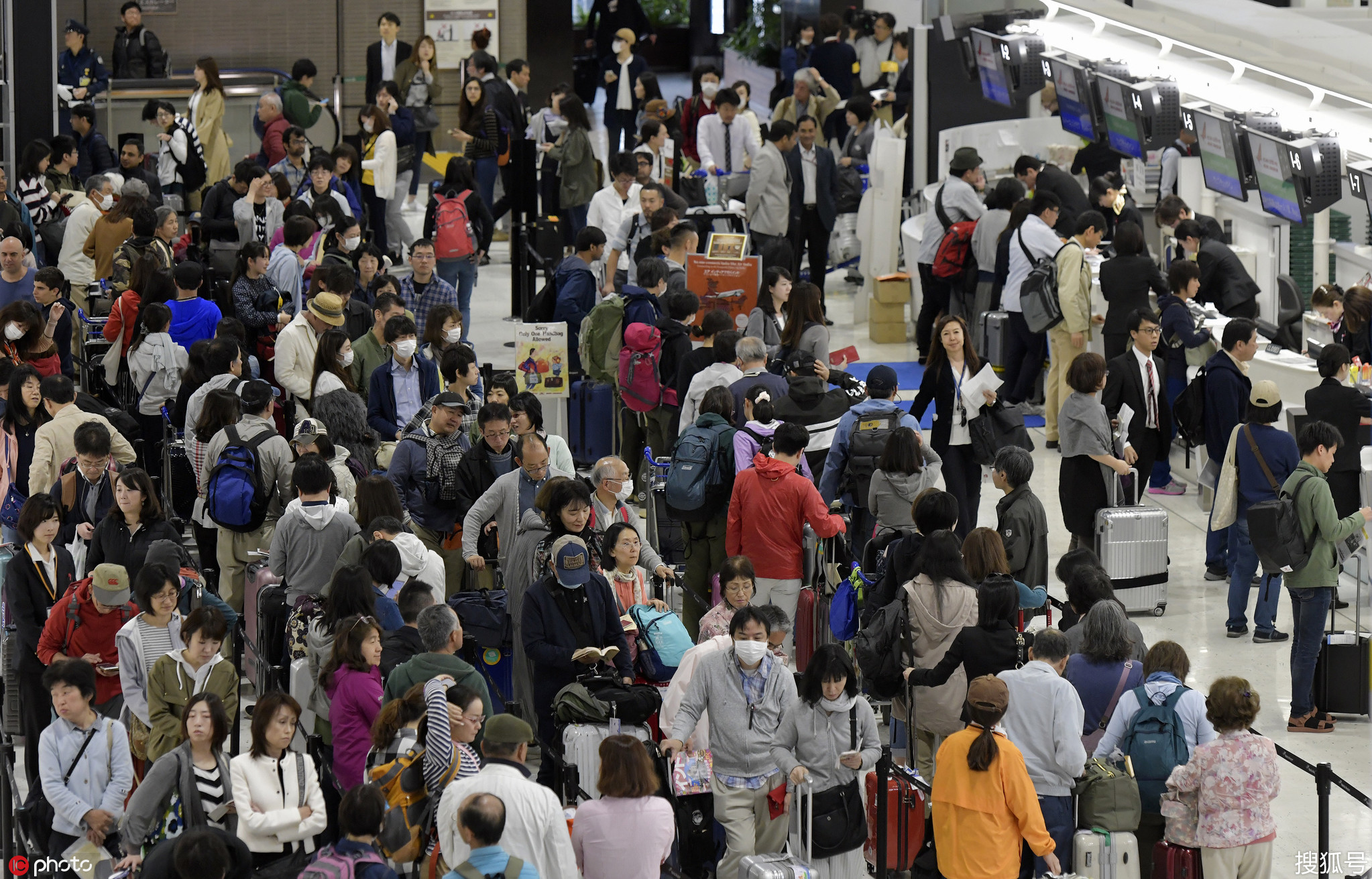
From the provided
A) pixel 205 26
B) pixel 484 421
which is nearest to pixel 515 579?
pixel 484 421

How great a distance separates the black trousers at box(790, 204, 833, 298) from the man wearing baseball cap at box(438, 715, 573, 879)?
10.2 meters

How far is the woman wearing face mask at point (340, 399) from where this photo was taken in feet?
31.7

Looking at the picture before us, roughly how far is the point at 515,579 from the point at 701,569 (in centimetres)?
164

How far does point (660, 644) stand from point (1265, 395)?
153 inches

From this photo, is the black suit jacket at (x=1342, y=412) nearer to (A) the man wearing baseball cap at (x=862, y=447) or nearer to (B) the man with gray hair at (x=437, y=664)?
(A) the man wearing baseball cap at (x=862, y=447)

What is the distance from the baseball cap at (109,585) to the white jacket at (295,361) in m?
3.11

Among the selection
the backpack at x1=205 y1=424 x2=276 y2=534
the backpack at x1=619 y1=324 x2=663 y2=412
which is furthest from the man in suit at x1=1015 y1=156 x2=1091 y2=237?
the backpack at x1=205 y1=424 x2=276 y2=534

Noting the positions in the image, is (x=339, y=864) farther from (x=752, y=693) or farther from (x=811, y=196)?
(x=811, y=196)

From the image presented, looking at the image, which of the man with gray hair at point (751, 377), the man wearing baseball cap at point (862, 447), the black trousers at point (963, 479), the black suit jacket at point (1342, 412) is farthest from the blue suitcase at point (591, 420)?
the black suit jacket at point (1342, 412)

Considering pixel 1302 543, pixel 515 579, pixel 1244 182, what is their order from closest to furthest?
pixel 515 579
pixel 1302 543
pixel 1244 182

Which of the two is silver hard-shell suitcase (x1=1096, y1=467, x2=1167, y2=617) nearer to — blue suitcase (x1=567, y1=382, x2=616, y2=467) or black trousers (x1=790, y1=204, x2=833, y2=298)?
blue suitcase (x1=567, y1=382, x2=616, y2=467)

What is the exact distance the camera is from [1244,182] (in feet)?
42.9

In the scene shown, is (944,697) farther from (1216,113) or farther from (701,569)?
(1216,113)

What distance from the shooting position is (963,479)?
1045 cm
